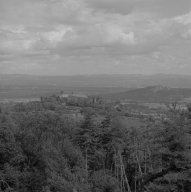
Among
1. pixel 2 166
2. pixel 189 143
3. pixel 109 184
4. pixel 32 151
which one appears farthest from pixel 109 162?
pixel 189 143

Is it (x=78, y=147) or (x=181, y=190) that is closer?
(x=181, y=190)

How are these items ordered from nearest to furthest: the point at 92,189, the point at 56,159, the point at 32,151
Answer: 1. the point at 92,189
2. the point at 56,159
3. the point at 32,151

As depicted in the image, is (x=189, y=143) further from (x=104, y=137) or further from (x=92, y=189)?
(x=104, y=137)

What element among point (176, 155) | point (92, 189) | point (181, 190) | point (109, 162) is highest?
point (176, 155)

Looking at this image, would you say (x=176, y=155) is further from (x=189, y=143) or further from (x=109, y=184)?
(x=109, y=184)

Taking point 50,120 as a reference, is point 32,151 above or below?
below

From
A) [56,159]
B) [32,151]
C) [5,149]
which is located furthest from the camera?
[32,151]
